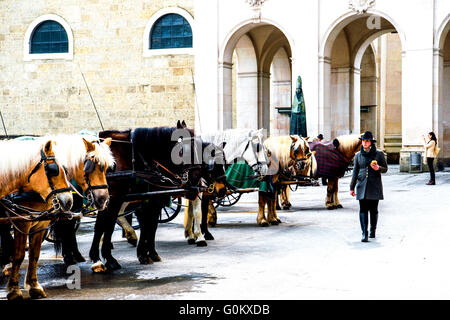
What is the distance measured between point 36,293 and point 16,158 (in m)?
1.51

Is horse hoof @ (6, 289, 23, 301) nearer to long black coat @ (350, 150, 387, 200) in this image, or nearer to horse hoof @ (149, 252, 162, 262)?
horse hoof @ (149, 252, 162, 262)

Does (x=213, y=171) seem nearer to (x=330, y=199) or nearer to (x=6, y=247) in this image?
(x=6, y=247)

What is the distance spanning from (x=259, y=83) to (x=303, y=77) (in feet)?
16.7

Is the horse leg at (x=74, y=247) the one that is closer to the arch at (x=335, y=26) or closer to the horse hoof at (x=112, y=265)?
the horse hoof at (x=112, y=265)

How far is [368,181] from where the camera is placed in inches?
428

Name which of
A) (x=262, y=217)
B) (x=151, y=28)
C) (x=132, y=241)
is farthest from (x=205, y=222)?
(x=151, y=28)

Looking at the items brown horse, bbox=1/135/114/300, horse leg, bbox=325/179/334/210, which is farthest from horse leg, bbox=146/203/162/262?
horse leg, bbox=325/179/334/210

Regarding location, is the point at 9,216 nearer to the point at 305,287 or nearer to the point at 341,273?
the point at 305,287

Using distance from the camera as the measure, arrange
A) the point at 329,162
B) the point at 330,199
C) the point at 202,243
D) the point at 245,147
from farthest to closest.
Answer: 1. the point at 329,162
2. the point at 330,199
3. the point at 245,147
4. the point at 202,243

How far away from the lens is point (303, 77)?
26.6 meters

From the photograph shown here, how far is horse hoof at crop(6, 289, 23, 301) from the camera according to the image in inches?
269

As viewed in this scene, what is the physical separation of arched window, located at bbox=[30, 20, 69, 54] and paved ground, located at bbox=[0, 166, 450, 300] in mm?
22407

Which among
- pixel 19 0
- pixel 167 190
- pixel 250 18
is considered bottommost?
pixel 167 190
